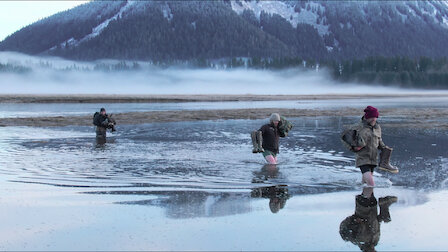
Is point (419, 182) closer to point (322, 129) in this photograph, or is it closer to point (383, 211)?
point (383, 211)

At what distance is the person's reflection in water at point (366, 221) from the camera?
811 centimetres

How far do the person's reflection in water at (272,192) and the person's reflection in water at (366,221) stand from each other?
1.42 m

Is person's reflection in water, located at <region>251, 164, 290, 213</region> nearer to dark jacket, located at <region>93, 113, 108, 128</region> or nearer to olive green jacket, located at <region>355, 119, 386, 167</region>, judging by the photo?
olive green jacket, located at <region>355, 119, 386, 167</region>

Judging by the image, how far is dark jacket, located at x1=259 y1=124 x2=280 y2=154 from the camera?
51.0 feet

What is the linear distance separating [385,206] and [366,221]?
1362 millimetres

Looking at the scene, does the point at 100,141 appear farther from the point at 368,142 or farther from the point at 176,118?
the point at 176,118

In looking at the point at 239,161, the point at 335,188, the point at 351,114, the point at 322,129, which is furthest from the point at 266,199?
the point at 351,114

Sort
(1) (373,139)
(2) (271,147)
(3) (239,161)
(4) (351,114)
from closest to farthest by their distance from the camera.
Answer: (1) (373,139), (2) (271,147), (3) (239,161), (4) (351,114)

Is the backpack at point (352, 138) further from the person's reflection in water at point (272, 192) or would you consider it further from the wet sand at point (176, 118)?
the wet sand at point (176, 118)

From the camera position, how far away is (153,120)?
39.0m

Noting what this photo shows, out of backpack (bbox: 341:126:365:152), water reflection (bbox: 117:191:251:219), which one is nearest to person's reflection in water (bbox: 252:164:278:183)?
water reflection (bbox: 117:191:251:219)

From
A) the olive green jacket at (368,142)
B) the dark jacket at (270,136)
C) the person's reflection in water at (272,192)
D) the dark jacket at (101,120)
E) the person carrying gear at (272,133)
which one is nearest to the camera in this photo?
the person's reflection in water at (272,192)

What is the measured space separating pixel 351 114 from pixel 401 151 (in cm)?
2644

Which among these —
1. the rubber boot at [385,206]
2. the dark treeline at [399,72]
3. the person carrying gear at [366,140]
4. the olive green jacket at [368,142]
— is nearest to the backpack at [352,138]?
the person carrying gear at [366,140]
